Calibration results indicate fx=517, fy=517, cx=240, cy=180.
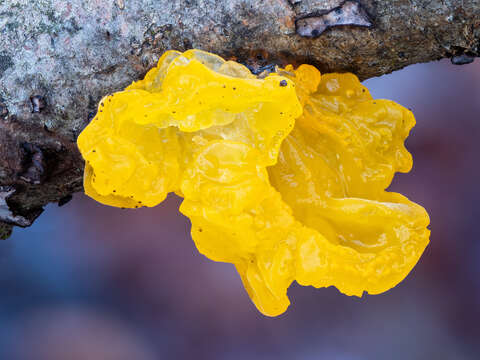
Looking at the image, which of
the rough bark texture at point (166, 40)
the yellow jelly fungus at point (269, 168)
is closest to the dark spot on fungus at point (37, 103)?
the rough bark texture at point (166, 40)

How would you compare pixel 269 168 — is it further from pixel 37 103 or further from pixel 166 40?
pixel 37 103

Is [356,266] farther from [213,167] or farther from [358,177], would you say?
[213,167]

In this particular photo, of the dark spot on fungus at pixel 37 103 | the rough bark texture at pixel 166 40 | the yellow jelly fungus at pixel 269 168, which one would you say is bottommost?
the yellow jelly fungus at pixel 269 168

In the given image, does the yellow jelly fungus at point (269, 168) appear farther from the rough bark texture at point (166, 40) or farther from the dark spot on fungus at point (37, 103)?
the dark spot on fungus at point (37, 103)

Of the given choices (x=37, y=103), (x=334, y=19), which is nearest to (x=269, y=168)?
(x=334, y=19)

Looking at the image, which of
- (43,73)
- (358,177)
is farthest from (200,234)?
(43,73)

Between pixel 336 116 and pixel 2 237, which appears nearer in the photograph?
pixel 336 116
